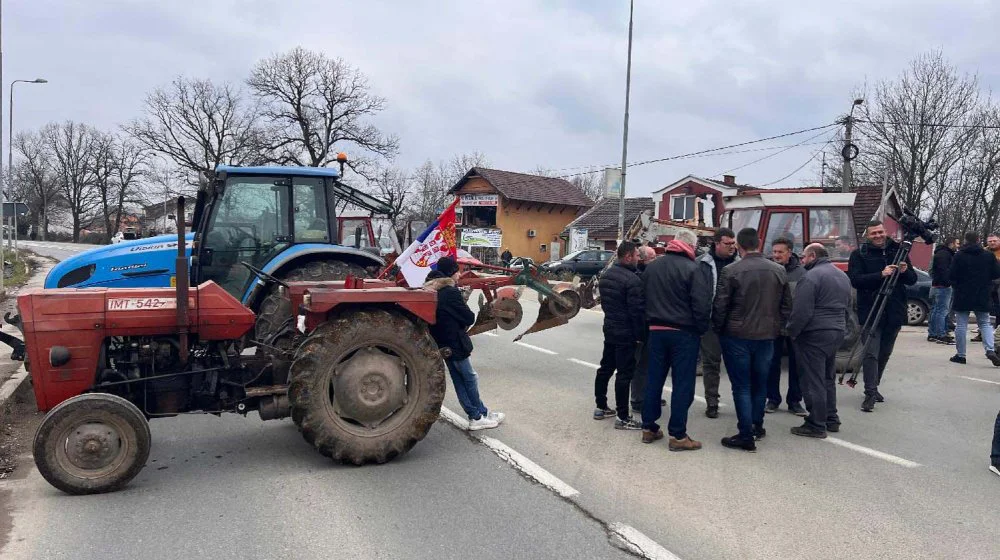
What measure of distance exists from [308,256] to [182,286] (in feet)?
8.88

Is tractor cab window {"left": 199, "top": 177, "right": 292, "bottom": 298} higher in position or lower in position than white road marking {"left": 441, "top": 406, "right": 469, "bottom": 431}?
higher

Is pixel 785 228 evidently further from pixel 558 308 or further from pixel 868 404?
pixel 558 308

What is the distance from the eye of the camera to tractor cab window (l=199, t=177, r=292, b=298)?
26.0 ft

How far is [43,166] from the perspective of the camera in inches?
3113

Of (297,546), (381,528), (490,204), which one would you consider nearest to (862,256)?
(381,528)

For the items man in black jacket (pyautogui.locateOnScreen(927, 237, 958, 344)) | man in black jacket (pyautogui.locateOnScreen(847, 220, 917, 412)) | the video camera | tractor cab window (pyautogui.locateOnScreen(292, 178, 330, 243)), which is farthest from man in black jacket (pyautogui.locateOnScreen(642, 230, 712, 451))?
man in black jacket (pyautogui.locateOnScreen(927, 237, 958, 344))

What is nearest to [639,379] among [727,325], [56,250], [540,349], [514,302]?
[727,325]

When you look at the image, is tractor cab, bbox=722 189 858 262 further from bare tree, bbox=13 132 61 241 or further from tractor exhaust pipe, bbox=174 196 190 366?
bare tree, bbox=13 132 61 241

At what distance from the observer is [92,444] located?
4820 millimetres

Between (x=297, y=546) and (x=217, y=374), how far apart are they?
1.87 m

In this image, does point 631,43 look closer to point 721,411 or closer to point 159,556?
point 721,411

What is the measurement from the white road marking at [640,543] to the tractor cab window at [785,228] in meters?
7.05

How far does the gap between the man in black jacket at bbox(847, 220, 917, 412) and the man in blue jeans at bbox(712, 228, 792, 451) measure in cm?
191

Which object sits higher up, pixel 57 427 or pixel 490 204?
pixel 490 204
